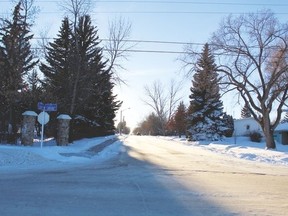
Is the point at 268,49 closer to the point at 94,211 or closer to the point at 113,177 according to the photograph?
the point at 113,177

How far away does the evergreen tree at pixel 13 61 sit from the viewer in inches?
1206

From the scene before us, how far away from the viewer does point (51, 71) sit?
136 ft

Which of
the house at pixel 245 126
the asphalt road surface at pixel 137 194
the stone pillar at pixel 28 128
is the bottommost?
the asphalt road surface at pixel 137 194

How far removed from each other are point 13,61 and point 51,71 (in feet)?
33.3

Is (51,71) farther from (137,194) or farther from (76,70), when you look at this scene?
(137,194)

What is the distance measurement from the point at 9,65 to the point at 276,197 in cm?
2459

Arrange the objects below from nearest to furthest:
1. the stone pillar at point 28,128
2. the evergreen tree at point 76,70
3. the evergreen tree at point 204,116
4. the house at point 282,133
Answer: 1. the stone pillar at point 28,128
2. the evergreen tree at point 76,70
3. the evergreen tree at point 204,116
4. the house at point 282,133

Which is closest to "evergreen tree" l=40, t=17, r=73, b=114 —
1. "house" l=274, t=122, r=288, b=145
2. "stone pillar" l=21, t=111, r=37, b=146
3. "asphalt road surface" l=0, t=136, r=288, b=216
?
"stone pillar" l=21, t=111, r=37, b=146

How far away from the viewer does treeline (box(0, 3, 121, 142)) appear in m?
31.2

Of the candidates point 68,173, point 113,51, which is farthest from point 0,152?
point 113,51

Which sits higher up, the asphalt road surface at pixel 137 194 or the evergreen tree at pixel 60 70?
the evergreen tree at pixel 60 70

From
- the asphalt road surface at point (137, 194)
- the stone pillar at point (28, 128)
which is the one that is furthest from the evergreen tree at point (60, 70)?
the asphalt road surface at point (137, 194)

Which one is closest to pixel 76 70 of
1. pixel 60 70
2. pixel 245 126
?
pixel 60 70

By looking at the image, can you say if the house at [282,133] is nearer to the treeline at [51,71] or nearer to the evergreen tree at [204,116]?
the evergreen tree at [204,116]
